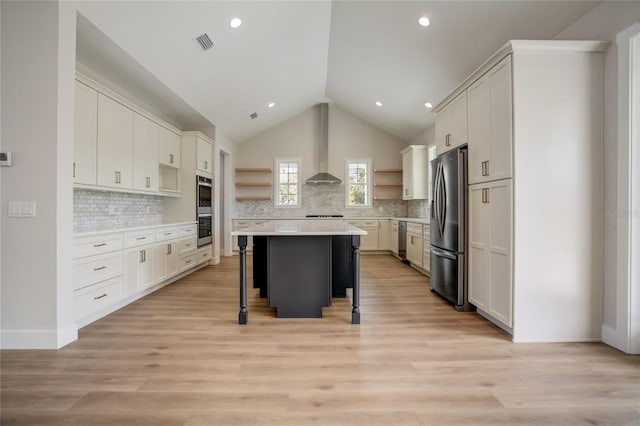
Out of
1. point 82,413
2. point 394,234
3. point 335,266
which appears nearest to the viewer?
point 82,413

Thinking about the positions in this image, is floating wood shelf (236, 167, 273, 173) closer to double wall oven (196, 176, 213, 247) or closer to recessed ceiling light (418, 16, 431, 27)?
double wall oven (196, 176, 213, 247)

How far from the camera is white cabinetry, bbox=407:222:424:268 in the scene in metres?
5.23

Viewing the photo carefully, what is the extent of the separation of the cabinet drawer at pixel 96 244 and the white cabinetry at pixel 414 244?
4185 millimetres

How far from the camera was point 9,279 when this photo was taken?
91.3 inches

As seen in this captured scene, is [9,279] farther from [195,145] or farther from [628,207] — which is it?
[628,207]

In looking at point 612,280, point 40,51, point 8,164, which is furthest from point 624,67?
point 8,164

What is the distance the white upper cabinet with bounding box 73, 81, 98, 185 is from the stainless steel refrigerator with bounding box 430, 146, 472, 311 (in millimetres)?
3629

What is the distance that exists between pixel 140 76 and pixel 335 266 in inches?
126

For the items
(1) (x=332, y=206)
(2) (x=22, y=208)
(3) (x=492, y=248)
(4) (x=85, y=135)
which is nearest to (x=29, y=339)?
(2) (x=22, y=208)

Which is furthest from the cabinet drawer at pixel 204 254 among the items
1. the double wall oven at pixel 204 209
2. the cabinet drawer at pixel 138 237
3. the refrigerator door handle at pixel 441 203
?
the refrigerator door handle at pixel 441 203

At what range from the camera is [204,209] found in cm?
545

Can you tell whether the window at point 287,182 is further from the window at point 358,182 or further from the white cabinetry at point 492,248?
the white cabinetry at point 492,248

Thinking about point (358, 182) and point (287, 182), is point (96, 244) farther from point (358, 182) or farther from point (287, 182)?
point (358, 182)

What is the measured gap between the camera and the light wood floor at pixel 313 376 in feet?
5.20
